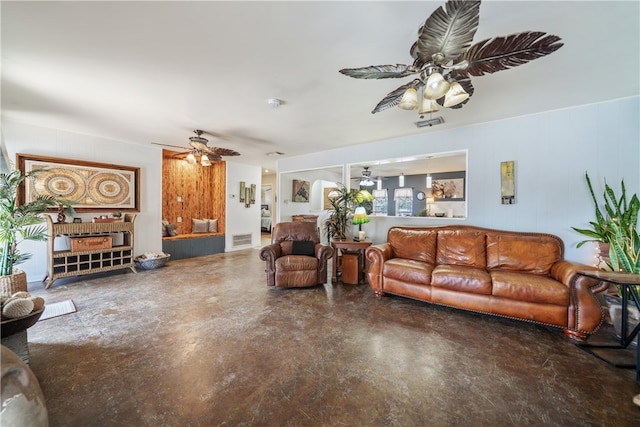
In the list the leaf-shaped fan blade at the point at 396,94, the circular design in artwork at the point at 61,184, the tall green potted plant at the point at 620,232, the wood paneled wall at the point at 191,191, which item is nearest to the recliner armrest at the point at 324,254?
the leaf-shaped fan blade at the point at 396,94

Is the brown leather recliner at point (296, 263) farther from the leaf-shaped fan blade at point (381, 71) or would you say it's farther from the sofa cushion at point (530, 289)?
the leaf-shaped fan blade at point (381, 71)

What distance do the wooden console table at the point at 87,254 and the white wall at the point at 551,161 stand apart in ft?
18.0

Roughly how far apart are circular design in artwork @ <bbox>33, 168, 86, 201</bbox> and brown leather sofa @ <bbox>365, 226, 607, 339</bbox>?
513cm

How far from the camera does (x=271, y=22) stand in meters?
1.68

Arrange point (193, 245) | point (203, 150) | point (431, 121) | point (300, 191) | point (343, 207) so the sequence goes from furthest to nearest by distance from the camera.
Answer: point (300, 191), point (193, 245), point (343, 207), point (203, 150), point (431, 121)

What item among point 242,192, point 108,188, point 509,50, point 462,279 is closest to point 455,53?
point 509,50

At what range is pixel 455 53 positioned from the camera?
4.96ft

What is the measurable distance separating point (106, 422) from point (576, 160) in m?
5.12

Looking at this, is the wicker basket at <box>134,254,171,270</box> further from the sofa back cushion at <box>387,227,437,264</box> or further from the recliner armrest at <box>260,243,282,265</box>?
the sofa back cushion at <box>387,227,437,264</box>

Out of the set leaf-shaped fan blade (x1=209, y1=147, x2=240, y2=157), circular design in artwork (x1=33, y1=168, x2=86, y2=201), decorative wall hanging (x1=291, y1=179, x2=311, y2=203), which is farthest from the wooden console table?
decorative wall hanging (x1=291, y1=179, x2=311, y2=203)

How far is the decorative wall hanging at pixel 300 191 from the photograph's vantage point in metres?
7.47

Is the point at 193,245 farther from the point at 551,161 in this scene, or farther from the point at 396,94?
the point at 551,161

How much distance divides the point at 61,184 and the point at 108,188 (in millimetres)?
612

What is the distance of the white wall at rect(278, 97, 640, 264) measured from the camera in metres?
2.82
